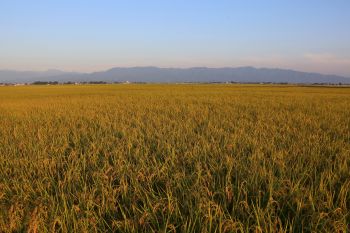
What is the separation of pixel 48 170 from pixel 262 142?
9.65 feet

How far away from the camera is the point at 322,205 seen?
2.16 m

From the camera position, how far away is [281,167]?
10.1ft

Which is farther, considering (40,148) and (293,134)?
(293,134)

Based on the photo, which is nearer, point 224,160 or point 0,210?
point 0,210

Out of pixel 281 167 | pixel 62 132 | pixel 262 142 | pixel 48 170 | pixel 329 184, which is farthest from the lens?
pixel 62 132

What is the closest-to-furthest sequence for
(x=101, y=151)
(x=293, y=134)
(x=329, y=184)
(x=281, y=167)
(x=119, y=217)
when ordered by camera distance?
(x=119, y=217) < (x=329, y=184) < (x=281, y=167) < (x=101, y=151) < (x=293, y=134)

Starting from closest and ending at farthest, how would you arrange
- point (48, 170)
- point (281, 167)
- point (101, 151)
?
point (281, 167) → point (48, 170) → point (101, 151)

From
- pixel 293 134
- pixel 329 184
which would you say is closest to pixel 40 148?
pixel 329 184

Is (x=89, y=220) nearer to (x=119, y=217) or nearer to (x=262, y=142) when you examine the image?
(x=119, y=217)

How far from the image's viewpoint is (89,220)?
2.07 meters

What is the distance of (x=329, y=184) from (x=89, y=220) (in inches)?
80.1

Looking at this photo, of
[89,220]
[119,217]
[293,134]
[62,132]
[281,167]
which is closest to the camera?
[89,220]

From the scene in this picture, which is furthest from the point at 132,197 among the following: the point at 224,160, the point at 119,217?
the point at 224,160

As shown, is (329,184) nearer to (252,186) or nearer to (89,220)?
(252,186)
